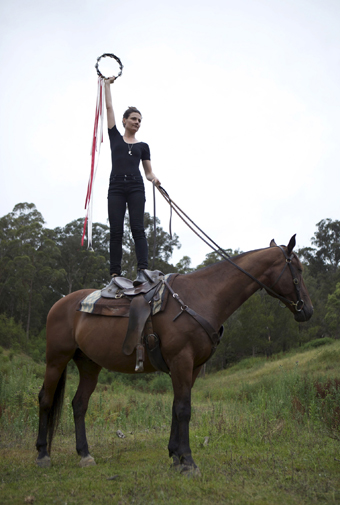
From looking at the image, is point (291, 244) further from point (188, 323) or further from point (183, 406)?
point (183, 406)

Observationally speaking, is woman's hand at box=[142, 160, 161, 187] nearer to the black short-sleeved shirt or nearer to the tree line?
the black short-sleeved shirt

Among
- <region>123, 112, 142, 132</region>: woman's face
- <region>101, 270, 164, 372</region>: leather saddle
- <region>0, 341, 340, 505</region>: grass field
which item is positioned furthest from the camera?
<region>123, 112, 142, 132</region>: woman's face

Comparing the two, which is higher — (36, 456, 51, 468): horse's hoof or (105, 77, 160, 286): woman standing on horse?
(105, 77, 160, 286): woman standing on horse

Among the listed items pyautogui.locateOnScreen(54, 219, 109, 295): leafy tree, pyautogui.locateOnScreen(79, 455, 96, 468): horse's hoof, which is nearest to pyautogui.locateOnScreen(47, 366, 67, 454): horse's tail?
pyautogui.locateOnScreen(79, 455, 96, 468): horse's hoof

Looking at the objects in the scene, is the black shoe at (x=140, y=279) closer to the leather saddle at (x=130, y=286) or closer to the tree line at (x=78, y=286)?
the leather saddle at (x=130, y=286)

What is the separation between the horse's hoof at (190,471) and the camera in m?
4.02

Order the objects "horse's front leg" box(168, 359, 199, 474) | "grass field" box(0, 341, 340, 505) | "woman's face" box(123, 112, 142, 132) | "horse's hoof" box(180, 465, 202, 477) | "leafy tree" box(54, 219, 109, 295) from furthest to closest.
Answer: "leafy tree" box(54, 219, 109, 295)
"woman's face" box(123, 112, 142, 132)
"horse's front leg" box(168, 359, 199, 474)
"horse's hoof" box(180, 465, 202, 477)
"grass field" box(0, 341, 340, 505)

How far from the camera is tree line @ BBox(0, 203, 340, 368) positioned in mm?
37562

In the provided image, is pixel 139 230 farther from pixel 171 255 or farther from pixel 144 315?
pixel 171 255

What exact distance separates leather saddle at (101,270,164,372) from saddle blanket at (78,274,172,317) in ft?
0.16

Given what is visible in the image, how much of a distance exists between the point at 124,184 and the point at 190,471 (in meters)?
3.54

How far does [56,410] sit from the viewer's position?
5.60 meters

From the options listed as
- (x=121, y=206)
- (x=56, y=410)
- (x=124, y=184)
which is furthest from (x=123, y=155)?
(x=56, y=410)

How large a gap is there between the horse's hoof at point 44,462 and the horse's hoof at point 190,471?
2.05 meters
